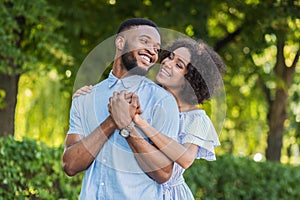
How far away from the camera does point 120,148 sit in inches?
147

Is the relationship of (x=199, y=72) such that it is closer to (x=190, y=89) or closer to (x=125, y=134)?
(x=190, y=89)

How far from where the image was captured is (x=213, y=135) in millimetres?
4340

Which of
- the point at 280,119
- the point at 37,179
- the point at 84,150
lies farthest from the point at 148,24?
the point at 280,119

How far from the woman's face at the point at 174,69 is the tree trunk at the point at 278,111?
399 inches

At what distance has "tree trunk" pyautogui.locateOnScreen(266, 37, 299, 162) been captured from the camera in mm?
14359

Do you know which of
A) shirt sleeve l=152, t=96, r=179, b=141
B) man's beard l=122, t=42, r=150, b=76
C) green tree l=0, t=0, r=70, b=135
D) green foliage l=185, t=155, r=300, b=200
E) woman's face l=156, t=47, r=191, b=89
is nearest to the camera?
shirt sleeve l=152, t=96, r=179, b=141

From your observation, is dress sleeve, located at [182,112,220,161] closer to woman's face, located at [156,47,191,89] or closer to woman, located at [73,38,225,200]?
woman, located at [73,38,225,200]

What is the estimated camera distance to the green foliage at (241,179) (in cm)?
953

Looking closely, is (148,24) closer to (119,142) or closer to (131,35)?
(131,35)

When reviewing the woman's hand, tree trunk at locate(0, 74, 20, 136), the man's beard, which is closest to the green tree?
tree trunk at locate(0, 74, 20, 136)

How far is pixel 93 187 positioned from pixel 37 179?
3.76m

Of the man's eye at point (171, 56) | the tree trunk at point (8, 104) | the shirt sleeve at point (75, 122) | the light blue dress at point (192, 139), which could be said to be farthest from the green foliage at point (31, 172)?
the shirt sleeve at point (75, 122)

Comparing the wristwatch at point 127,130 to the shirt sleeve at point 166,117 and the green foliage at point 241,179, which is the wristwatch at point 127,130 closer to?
the shirt sleeve at point 166,117

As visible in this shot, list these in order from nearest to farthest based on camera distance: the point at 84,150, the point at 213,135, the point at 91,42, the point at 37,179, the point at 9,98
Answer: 1. the point at 84,150
2. the point at 213,135
3. the point at 37,179
4. the point at 9,98
5. the point at 91,42
